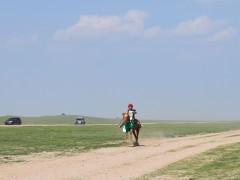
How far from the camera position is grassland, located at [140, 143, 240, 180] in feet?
61.8

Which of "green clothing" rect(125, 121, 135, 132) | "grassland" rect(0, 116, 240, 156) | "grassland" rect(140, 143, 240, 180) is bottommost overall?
"grassland" rect(140, 143, 240, 180)

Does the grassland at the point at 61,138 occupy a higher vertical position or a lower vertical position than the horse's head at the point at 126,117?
lower

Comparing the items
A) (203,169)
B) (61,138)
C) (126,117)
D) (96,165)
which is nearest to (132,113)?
(126,117)

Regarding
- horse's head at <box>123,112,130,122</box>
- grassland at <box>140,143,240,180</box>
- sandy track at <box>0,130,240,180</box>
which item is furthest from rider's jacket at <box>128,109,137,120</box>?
grassland at <box>140,143,240,180</box>

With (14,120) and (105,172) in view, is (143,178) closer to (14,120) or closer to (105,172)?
(105,172)

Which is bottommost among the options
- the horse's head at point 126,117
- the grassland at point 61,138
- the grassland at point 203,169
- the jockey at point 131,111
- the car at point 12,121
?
the grassland at point 203,169

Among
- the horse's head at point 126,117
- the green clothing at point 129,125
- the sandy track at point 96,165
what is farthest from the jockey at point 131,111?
the sandy track at point 96,165

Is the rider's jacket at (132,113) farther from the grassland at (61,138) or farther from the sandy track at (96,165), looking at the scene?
the sandy track at (96,165)

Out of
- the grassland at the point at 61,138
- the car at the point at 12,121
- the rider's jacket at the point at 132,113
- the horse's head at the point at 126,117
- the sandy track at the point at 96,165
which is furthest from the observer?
the car at the point at 12,121

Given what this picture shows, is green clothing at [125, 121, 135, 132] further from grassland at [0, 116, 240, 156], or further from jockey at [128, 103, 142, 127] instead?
grassland at [0, 116, 240, 156]

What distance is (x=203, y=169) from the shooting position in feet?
67.8

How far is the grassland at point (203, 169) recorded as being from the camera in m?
18.8

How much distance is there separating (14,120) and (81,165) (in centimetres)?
8754

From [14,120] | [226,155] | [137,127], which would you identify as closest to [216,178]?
[226,155]
